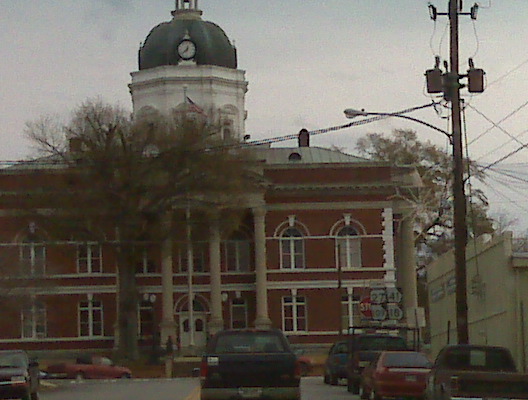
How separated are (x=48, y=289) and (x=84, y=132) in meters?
8.37

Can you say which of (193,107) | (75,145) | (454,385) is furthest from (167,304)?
(454,385)

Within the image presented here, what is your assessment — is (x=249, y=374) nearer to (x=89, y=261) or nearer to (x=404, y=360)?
(x=404, y=360)

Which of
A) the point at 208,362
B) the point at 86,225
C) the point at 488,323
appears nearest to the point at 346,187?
the point at 86,225

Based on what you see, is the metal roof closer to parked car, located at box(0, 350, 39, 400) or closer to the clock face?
the clock face

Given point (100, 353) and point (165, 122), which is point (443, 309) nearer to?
point (165, 122)

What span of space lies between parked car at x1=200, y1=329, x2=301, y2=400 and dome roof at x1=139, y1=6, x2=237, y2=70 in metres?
66.6

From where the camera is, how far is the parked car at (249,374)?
1078 inches

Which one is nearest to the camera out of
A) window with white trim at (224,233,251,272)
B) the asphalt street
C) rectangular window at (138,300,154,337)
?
the asphalt street

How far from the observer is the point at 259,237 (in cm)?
7988

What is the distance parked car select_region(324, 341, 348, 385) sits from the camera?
46688mm

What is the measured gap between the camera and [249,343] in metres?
28.1

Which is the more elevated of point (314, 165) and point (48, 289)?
point (314, 165)

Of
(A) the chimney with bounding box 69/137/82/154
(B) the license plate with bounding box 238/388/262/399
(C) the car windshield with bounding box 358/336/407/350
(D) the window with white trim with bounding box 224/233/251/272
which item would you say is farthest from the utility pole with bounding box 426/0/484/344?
(D) the window with white trim with bounding box 224/233/251/272

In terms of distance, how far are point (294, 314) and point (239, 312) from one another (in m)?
3.49
